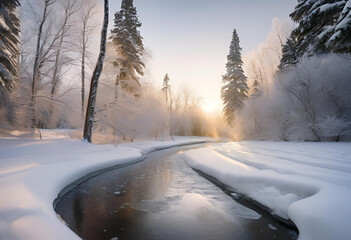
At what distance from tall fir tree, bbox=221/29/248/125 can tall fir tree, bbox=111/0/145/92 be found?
1313cm

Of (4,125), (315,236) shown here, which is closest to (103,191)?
(315,236)

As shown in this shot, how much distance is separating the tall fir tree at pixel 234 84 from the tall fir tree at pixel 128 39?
1313 centimetres

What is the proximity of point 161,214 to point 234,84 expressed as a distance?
24.2 meters

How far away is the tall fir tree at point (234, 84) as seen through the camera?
24938 millimetres

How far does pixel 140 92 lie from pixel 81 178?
Result: 38.8ft

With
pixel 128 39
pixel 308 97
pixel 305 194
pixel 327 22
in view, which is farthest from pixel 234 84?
pixel 305 194

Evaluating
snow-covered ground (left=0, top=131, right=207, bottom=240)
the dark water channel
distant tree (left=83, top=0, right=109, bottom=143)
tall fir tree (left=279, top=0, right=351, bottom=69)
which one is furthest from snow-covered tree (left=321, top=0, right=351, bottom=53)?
distant tree (left=83, top=0, right=109, bottom=143)

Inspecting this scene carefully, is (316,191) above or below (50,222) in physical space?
above

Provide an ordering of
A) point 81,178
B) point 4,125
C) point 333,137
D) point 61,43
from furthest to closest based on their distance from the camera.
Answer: point 333,137, point 61,43, point 4,125, point 81,178

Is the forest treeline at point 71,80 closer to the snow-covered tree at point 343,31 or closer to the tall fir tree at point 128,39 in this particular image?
the tall fir tree at point 128,39

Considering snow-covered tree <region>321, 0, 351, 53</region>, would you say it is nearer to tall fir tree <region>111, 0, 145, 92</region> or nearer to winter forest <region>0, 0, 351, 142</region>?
winter forest <region>0, 0, 351, 142</region>

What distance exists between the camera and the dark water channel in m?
2.75

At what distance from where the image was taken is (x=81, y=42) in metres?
14.0

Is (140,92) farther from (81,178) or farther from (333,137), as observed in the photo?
(333,137)
